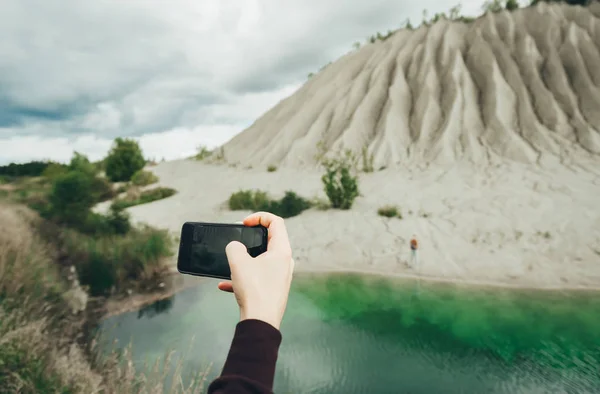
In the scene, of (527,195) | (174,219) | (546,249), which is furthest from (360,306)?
(174,219)

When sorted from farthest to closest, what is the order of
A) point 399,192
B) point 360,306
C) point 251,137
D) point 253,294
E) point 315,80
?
point 315,80, point 251,137, point 399,192, point 360,306, point 253,294

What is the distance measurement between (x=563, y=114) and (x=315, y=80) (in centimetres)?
1909

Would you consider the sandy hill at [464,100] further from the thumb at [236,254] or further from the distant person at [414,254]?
the thumb at [236,254]

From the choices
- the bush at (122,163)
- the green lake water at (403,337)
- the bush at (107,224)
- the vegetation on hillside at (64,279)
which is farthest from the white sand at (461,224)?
the bush at (122,163)

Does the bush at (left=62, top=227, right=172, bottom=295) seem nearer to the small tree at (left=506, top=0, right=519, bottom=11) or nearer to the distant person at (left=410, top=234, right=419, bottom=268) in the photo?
the distant person at (left=410, top=234, right=419, bottom=268)

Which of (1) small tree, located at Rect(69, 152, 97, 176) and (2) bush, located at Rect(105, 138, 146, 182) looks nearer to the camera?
(1) small tree, located at Rect(69, 152, 97, 176)

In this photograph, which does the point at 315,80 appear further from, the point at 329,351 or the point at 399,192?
the point at 329,351

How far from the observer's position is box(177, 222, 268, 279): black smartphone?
1.61 meters

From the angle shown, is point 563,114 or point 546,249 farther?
point 563,114

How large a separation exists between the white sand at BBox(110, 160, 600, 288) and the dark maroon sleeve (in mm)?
10714

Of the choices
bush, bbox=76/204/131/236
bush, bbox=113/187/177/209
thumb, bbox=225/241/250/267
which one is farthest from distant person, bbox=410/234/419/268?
bush, bbox=113/187/177/209

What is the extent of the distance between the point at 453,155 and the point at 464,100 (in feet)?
17.9

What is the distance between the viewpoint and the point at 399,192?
16703 mm

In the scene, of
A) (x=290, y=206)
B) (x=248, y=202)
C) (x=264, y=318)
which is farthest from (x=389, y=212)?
(x=264, y=318)
